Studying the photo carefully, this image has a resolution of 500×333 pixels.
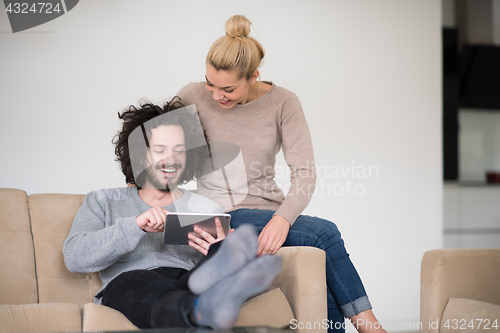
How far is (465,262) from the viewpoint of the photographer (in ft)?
5.52

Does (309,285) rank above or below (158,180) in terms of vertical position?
below

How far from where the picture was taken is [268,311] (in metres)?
1.35

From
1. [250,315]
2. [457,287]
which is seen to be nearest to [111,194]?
[250,315]

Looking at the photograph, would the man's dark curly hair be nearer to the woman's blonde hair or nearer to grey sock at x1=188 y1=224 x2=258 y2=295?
the woman's blonde hair

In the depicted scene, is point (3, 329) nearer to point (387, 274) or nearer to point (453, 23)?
point (387, 274)

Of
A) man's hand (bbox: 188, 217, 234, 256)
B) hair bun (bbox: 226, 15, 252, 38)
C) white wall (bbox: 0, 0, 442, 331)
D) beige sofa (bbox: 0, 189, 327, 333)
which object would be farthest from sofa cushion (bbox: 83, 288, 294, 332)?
white wall (bbox: 0, 0, 442, 331)

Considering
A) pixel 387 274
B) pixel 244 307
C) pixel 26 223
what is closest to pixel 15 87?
pixel 26 223

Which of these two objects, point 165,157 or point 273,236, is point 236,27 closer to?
point 165,157

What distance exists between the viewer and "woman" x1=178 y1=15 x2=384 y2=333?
149 centimetres

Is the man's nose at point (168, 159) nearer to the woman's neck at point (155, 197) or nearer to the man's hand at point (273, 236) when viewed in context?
the woman's neck at point (155, 197)

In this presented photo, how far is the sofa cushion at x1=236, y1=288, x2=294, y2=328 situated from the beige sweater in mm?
464

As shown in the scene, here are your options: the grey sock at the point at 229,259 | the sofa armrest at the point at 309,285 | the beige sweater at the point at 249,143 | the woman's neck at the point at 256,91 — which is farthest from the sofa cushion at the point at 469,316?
the woman's neck at the point at 256,91

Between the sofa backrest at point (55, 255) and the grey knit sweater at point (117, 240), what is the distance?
0.16 m
